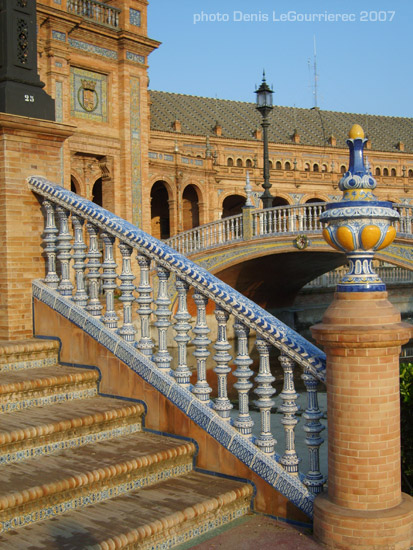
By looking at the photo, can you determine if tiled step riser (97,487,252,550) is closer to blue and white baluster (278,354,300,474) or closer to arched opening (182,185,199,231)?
blue and white baluster (278,354,300,474)

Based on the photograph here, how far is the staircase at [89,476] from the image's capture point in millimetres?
3293

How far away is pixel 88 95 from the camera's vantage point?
22422mm

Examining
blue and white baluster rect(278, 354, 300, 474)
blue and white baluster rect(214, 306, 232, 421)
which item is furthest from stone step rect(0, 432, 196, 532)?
blue and white baluster rect(278, 354, 300, 474)

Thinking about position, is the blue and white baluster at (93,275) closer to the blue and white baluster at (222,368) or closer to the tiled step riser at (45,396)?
the tiled step riser at (45,396)

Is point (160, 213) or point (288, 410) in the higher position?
point (160, 213)

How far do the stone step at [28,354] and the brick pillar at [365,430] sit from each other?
2398 mm

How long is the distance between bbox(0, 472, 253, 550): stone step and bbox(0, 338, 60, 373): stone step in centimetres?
155

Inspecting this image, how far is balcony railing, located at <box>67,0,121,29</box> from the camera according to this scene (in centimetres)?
2205

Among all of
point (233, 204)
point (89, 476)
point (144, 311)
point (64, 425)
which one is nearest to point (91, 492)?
point (89, 476)

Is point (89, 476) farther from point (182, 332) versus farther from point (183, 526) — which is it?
point (182, 332)

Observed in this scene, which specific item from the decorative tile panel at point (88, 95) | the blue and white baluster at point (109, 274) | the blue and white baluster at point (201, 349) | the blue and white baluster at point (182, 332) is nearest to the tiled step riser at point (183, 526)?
the blue and white baluster at point (201, 349)

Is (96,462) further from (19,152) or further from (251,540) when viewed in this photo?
(19,152)

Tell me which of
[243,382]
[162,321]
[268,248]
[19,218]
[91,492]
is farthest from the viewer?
[268,248]

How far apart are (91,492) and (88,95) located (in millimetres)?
20373
